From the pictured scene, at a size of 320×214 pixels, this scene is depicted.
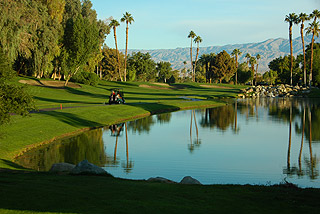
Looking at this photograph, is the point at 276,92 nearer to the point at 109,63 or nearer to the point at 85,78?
the point at 85,78

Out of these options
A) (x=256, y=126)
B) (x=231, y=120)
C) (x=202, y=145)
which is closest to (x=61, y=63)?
(x=231, y=120)

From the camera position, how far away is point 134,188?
1223cm

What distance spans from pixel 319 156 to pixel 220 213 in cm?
1597

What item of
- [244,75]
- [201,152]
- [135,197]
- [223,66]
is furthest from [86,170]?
[244,75]

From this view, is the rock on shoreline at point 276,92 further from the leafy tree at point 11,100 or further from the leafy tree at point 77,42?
the leafy tree at point 11,100

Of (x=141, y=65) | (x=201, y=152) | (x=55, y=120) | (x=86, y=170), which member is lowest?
(x=201, y=152)

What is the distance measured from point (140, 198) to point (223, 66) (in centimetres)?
14005

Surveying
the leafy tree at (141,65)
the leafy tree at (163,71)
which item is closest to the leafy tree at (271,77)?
the leafy tree at (163,71)

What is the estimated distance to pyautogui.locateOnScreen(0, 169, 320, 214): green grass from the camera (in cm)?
965

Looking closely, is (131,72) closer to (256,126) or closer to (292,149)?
(256,126)

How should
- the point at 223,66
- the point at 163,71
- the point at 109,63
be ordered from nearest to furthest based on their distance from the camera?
the point at 109,63
the point at 223,66
the point at 163,71

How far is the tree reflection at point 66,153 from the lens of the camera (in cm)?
2154

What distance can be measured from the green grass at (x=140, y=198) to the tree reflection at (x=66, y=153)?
821cm

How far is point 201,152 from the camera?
997 inches
